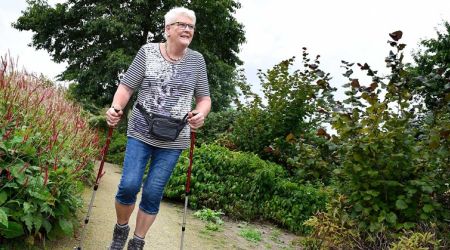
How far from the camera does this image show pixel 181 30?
373cm

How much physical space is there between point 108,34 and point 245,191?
16932mm

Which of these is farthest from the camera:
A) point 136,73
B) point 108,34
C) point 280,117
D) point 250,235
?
point 108,34

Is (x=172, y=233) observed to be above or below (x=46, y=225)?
below

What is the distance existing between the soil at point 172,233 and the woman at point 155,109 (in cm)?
104

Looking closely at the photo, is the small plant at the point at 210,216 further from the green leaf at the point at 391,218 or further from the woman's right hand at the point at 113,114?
the woman's right hand at the point at 113,114

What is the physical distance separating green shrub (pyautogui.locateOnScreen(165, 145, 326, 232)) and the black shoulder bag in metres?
4.10

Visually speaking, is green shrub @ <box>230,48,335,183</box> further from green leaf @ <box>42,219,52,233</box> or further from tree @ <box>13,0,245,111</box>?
tree @ <box>13,0,245,111</box>

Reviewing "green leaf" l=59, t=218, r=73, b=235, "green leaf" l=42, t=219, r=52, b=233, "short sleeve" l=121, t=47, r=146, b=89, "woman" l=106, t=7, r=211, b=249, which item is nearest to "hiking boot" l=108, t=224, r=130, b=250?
"woman" l=106, t=7, r=211, b=249

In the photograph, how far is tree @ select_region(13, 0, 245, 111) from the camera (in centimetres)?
2208

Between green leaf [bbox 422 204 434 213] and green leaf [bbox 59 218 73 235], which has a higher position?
green leaf [bbox 422 204 434 213]

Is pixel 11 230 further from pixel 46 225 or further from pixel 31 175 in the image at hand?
pixel 31 175

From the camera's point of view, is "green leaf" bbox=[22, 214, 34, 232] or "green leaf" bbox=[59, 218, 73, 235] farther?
"green leaf" bbox=[59, 218, 73, 235]

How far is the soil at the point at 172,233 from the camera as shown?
15.7 feet

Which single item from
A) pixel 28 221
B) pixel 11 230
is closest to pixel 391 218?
pixel 28 221
